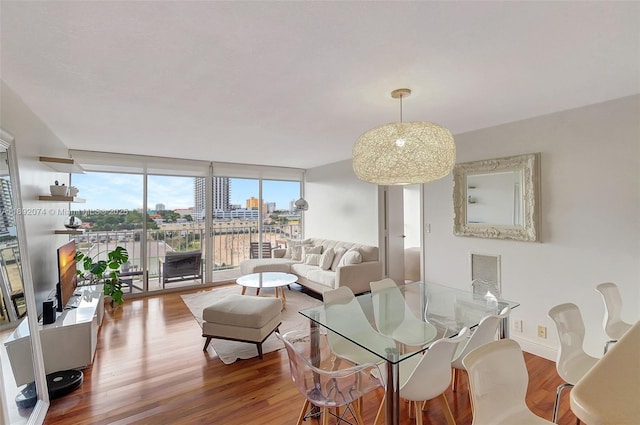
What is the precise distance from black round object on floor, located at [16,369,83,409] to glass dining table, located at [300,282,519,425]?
1.88m

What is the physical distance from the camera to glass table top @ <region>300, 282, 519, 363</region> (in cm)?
196

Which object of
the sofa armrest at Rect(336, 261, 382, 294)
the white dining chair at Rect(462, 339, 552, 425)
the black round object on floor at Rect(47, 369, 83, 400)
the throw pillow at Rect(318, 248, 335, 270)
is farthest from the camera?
the throw pillow at Rect(318, 248, 335, 270)

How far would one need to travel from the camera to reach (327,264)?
4.73 meters

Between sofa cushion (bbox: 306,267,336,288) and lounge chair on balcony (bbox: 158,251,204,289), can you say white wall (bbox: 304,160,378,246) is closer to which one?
sofa cushion (bbox: 306,267,336,288)

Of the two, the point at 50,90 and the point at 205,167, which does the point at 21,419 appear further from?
the point at 205,167

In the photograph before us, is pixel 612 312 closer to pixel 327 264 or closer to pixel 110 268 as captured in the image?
pixel 327 264

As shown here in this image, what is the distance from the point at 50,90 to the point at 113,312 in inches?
122

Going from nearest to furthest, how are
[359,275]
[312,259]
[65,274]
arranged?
[65,274] → [359,275] → [312,259]

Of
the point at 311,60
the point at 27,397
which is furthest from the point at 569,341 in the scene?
the point at 27,397

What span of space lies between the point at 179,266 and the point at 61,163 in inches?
97.3

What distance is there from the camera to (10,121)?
81.0 inches

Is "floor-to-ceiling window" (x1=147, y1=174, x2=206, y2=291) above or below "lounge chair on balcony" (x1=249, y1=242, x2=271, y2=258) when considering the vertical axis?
above

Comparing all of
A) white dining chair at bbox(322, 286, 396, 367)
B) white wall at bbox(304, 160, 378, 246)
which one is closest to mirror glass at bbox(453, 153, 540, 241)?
white wall at bbox(304, 160, 378, 246)

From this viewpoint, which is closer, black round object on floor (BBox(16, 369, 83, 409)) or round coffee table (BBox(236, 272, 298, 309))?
black round object on floor (BBox(16, 369, 83, 409))
